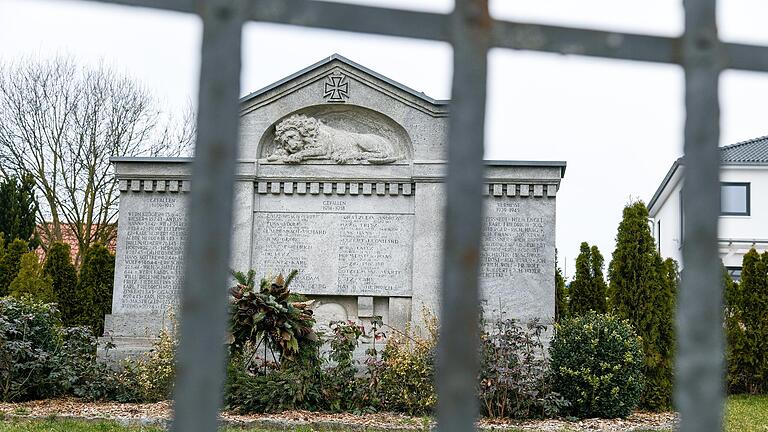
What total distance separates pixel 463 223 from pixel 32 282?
1791 centimetres

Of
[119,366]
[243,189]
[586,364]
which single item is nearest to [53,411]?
[119,366]

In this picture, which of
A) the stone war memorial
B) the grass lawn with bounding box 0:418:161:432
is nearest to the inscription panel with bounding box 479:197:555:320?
the stone war memorial

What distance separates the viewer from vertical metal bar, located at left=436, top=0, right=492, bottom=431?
1.57m

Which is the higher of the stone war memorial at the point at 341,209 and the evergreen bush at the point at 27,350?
the stone war memorial at the point at 341,209

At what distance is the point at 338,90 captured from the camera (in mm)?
14312

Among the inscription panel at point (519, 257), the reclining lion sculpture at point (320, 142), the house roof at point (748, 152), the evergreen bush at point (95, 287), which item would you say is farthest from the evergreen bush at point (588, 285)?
the house roof at point (748, 152)

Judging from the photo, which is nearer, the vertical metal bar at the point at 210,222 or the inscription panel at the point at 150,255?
the vertical metal bar at the point at 210,222

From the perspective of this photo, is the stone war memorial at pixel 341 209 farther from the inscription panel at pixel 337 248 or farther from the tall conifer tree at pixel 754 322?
the tall conifer tree at pixel 754 322

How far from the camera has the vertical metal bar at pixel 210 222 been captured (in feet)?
5.14

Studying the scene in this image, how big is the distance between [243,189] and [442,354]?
42.4ft

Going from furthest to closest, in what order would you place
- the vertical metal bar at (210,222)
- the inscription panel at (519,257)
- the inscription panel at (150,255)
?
the inscription panel at (150,255), the inscription panel at (519,257), the vertical metal bar at (210,222)

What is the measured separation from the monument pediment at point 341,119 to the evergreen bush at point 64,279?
19.0ft

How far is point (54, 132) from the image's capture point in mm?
25781

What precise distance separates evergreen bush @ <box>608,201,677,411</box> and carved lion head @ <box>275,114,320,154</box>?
5.33 metres
